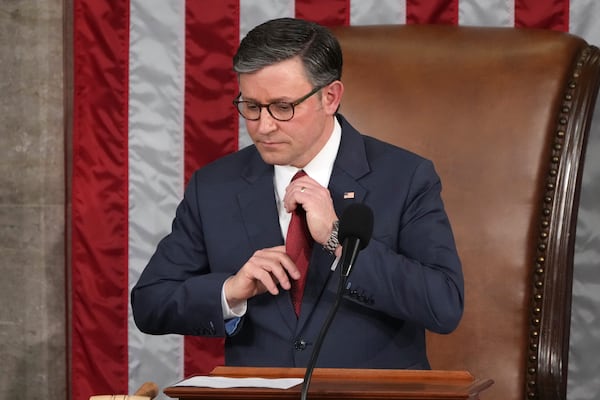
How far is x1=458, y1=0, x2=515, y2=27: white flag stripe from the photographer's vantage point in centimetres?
342

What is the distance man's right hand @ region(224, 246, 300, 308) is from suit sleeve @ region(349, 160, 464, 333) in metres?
0.16

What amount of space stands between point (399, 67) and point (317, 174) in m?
0.64

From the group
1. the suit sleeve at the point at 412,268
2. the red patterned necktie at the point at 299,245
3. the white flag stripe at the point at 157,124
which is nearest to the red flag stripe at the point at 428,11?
the white flag stripe at the point at 157,124

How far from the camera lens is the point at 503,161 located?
3.01 meters

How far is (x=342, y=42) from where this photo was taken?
10.5 ft

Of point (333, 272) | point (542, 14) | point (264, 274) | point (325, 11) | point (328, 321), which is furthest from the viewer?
point (325, 11)

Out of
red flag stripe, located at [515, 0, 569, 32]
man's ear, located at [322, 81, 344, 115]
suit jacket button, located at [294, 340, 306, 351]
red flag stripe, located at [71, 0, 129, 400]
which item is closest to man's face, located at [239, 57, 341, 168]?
man's ear, located at [322, 81, 344, 115]

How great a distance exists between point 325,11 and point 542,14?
683mm

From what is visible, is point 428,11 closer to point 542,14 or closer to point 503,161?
point 542,14

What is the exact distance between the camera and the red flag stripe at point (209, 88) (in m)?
3.56

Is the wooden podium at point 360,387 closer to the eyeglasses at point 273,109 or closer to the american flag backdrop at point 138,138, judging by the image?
the eyeglasses at point 273,109

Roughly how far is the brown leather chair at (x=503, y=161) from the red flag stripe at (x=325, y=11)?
0.40 meters

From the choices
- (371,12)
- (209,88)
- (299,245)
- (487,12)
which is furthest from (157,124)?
(299,245)

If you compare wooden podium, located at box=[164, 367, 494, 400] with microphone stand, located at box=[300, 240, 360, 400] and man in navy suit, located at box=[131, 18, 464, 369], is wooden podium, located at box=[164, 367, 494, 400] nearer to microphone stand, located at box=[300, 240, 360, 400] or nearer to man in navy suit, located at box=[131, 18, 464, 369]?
microphone stand, located at box=[300, 240, 360, 400]
